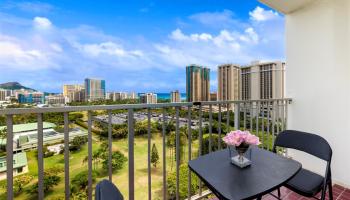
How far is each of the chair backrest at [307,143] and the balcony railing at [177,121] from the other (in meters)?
0.66

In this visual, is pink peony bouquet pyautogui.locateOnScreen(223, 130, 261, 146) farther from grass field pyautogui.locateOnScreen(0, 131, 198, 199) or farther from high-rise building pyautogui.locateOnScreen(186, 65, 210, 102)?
high-rise building pyautogui.locateOnScreen(186, 65, 210, 102)

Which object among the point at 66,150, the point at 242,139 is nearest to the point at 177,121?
the point at 242,139

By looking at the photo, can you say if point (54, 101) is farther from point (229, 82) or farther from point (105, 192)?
point (229, 82)

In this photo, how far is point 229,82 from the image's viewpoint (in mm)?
4664

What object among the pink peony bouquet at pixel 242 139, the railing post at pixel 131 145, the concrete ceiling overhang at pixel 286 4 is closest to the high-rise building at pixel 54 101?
the railing post at pixel 131 145

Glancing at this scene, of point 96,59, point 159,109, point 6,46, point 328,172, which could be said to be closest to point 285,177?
point 328,172

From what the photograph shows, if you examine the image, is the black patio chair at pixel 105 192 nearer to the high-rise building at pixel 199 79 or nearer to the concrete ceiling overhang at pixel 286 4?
the high-rise building at pixel 199 79

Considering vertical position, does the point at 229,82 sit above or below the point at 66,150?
above

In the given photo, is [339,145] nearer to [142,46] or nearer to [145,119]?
[145,119]

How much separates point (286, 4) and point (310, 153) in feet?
7.44

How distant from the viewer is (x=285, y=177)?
117 centimetres

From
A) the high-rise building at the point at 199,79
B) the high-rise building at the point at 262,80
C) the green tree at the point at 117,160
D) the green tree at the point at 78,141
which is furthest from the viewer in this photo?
the high-rise building at the point at 262,80

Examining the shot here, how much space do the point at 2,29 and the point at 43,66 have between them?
1764 millimetres

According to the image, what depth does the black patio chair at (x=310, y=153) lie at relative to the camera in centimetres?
156
